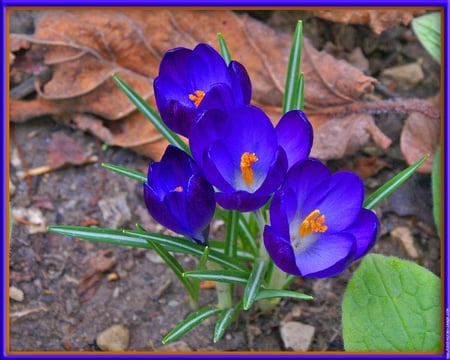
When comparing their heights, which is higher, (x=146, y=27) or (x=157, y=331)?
(x=146, y=27)

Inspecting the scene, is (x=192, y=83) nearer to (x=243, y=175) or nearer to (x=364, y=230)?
(x=243, y=175)

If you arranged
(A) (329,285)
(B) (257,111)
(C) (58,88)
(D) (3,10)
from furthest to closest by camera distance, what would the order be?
(C) (58,88) → (A) (329,285) → (D) (3,10) → (B) (257,111)

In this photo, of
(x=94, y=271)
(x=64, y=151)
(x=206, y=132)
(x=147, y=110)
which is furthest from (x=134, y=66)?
(x=206, y=132)

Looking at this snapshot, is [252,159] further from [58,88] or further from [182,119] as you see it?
[58,88]

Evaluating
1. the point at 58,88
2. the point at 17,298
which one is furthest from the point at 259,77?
the point at 17,298

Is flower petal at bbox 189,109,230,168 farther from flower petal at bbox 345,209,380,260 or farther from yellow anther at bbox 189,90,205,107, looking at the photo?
flower petal at bbox 345,209,380,260

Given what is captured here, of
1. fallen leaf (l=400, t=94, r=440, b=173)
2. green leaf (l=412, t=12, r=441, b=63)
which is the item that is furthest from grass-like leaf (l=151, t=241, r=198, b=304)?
green leaf (l=412, t=12, r=441, b=63)
